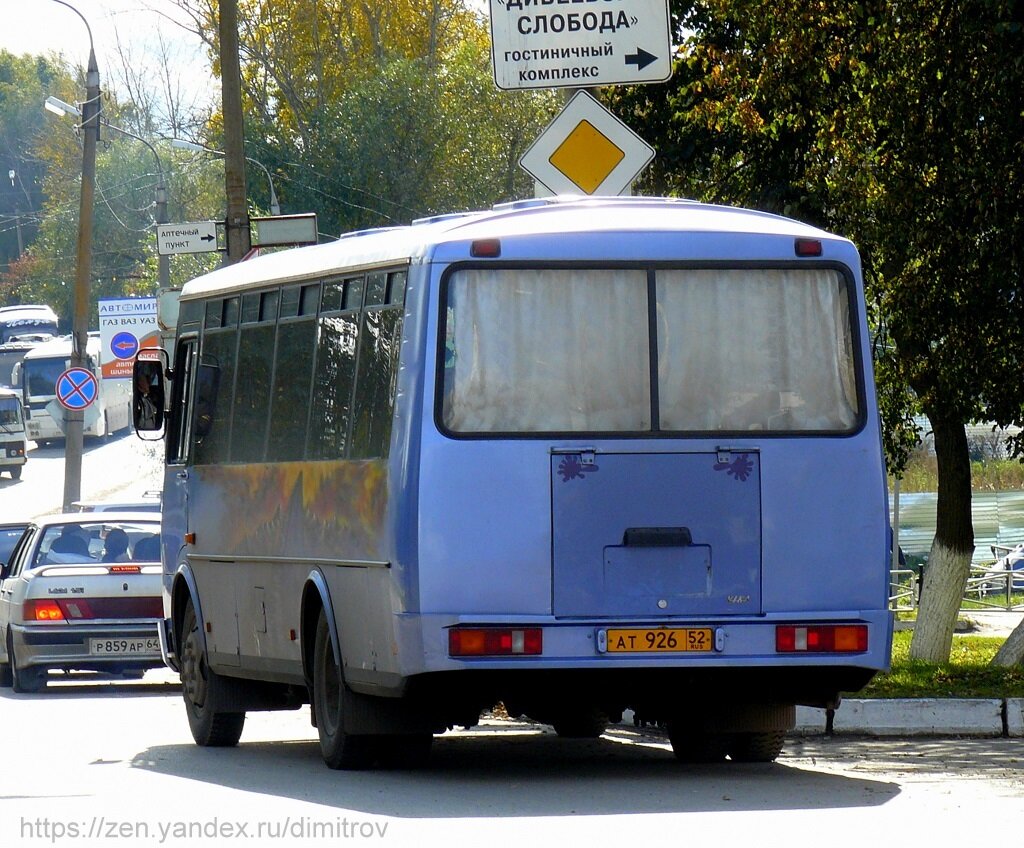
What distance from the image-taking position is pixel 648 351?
1030 centimetres

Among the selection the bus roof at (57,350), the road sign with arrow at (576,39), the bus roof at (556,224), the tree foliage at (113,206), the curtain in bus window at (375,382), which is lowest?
the curtain in bus window at (375,382)

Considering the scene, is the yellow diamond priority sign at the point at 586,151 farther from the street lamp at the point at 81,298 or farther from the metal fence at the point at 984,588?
the metal fence at the point at 984,588

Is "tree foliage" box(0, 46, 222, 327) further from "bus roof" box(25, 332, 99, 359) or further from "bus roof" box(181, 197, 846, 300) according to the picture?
"bus roof" box(181, 197, 846, 300)

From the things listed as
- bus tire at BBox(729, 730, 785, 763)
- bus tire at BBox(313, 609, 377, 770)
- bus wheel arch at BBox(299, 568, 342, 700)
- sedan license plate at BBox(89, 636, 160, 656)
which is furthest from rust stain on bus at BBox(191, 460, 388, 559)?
sedan license plate at BBox(89, 636, 160, 656)

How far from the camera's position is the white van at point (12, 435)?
62.3 meters

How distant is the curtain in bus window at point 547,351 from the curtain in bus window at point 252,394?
7.58 ft

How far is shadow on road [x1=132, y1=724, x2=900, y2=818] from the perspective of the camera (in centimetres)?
930

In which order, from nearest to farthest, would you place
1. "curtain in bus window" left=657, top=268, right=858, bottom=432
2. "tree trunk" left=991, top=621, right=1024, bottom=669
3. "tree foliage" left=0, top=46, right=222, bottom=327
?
1. "curtain in bus window" left=657, top=268, right=858, bottom=432
2. "tree trunk" left=991, top=621, right=1024, bottom=669
3. "tree foliage" left=0, top=46, right=222, bottom=327

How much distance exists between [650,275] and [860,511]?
4.78 feet

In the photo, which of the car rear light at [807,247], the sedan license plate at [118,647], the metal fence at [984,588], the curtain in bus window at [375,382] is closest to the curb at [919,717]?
the car rear light at [807,247]

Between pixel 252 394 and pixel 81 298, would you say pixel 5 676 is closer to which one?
pixel 252 394

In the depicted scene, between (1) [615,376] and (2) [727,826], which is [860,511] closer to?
(1) [615,376]

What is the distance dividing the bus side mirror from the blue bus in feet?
11.0

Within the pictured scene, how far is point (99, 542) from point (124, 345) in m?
18.5
